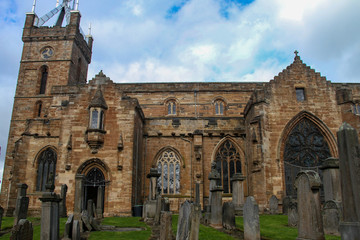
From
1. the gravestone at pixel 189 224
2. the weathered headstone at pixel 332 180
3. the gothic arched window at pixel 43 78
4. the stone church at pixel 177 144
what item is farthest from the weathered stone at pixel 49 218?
the gothic arched window at pixel 43 78

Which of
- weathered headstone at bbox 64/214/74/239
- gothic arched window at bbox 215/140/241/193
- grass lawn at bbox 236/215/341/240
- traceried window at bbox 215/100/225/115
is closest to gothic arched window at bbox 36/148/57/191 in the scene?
gothic arched window at bbox 215/140/241/193

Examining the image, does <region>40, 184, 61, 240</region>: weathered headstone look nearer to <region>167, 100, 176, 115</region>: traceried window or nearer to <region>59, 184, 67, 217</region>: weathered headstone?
<region>59, 184, 67, 217</region>: weathered headstone

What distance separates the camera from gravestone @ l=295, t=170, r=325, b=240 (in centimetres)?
755

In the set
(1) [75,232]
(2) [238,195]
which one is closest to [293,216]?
(2) [238,195]

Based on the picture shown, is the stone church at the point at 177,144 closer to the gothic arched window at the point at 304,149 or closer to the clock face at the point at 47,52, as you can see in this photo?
the gothic arched window at the point at 304,149

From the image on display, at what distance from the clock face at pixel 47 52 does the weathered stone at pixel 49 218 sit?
1229 inches

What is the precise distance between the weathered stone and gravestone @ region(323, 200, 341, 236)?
30.3 feet

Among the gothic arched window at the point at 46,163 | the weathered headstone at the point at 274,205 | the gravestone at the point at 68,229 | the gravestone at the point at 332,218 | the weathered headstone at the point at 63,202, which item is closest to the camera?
the gravestone at the point at 68,229

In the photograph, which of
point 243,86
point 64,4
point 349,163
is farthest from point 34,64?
point 349,163

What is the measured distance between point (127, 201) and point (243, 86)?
17.8 meters

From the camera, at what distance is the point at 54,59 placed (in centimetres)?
3653

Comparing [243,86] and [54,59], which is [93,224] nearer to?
[243,86]

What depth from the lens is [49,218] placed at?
9352 mm

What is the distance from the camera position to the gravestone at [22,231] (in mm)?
8031
